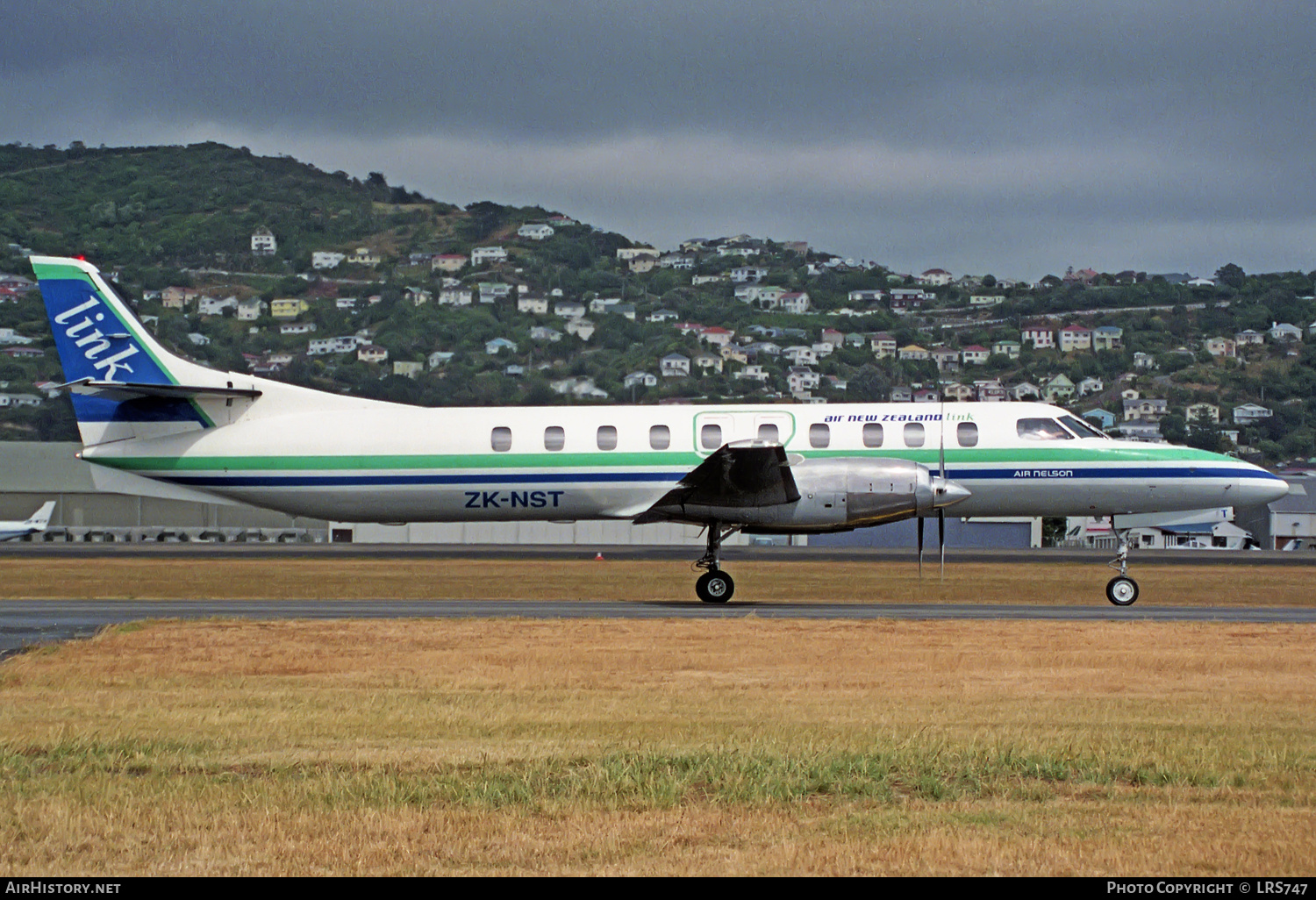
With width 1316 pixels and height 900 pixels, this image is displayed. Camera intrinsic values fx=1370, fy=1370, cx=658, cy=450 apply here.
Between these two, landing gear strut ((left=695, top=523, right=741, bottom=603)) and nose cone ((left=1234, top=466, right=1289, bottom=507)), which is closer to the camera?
landing gear strut ((left=695, top=523, right=741, bottom=603))

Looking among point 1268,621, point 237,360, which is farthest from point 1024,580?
point 237,360

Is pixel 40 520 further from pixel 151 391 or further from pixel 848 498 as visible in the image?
pixel 848 498

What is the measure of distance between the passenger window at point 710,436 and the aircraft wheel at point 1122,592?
26.9ft

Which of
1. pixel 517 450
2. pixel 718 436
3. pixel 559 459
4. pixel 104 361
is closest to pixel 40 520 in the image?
pixel 104 361

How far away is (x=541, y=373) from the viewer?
533 feet

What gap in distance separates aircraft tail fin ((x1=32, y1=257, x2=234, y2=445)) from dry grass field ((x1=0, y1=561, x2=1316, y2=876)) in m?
7.38

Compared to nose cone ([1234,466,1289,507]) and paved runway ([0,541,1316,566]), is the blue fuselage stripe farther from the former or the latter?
paved runway ([0,541,1316,566])

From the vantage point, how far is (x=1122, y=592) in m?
27.0

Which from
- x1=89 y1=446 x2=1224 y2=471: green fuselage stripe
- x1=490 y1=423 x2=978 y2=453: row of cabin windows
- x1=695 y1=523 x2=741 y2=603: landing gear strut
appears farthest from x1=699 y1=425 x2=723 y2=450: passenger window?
x1=695 y1=523 x2=741 y2=603: landing gear strut

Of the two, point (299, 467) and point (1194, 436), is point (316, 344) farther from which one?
point (299, 467)

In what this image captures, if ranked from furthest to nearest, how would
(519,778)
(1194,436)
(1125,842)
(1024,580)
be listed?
1. (1194,436)
2. (1024,580)
3. (519,778)
4. (1125,842)

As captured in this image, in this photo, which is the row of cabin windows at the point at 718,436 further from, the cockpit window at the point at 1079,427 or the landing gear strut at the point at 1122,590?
the landing gear strut at the point at 1122,590

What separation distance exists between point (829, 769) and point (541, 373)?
15319 centimetres

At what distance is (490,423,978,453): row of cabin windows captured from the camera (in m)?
26.6
